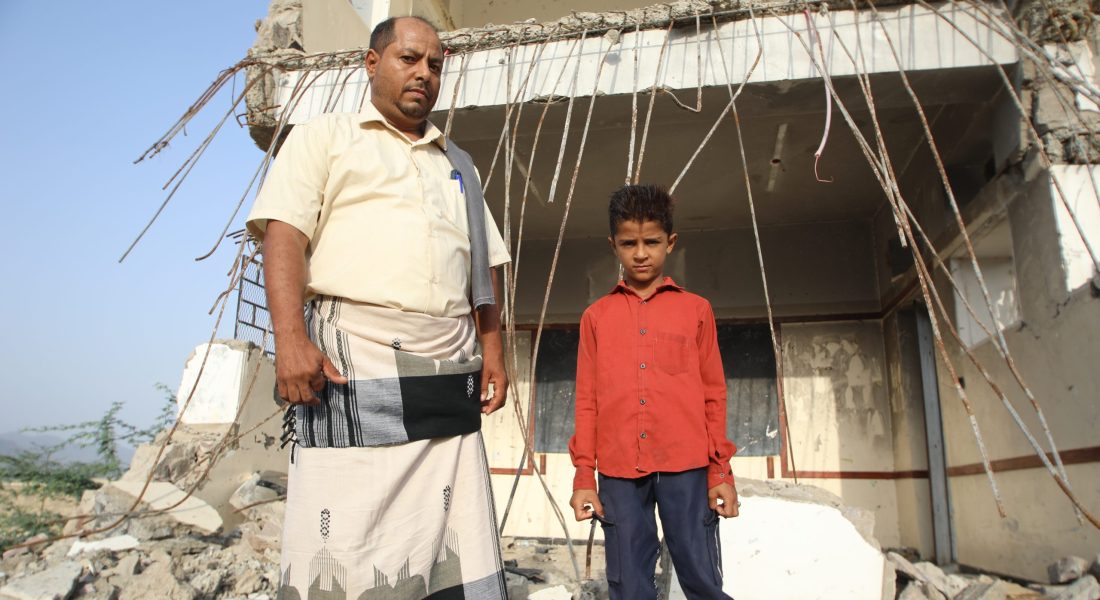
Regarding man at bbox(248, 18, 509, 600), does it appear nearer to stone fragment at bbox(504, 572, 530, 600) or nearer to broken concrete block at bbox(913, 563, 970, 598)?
stone fragment at bbox(504, 572, 530, 600)

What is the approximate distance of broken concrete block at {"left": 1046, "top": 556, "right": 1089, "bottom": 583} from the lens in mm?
2789

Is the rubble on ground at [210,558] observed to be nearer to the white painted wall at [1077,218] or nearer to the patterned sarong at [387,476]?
the patterned sarong at [387,476]

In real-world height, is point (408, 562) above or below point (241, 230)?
below

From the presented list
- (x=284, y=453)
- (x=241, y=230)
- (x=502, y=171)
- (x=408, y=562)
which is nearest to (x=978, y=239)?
(x=502, y=171)

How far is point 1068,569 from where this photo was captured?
2.84 m

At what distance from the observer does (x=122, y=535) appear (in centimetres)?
388

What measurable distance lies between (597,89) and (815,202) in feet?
8.56

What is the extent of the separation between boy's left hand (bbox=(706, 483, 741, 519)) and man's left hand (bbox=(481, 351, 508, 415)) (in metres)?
0.62

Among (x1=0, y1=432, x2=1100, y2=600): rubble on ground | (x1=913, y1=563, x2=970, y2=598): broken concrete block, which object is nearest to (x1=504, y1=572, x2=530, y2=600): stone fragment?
(x1=0, y1=432, x2=1100, y2=600): rubble on ground

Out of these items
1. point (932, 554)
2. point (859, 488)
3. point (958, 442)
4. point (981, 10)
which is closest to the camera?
point (981, 10)

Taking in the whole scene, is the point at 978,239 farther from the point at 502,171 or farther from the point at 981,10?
the point at 502,171

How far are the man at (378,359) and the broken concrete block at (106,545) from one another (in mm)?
2884

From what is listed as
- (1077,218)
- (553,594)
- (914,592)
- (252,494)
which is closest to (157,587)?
(252,494)

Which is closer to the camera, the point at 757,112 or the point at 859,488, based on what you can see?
the point at 757,112
